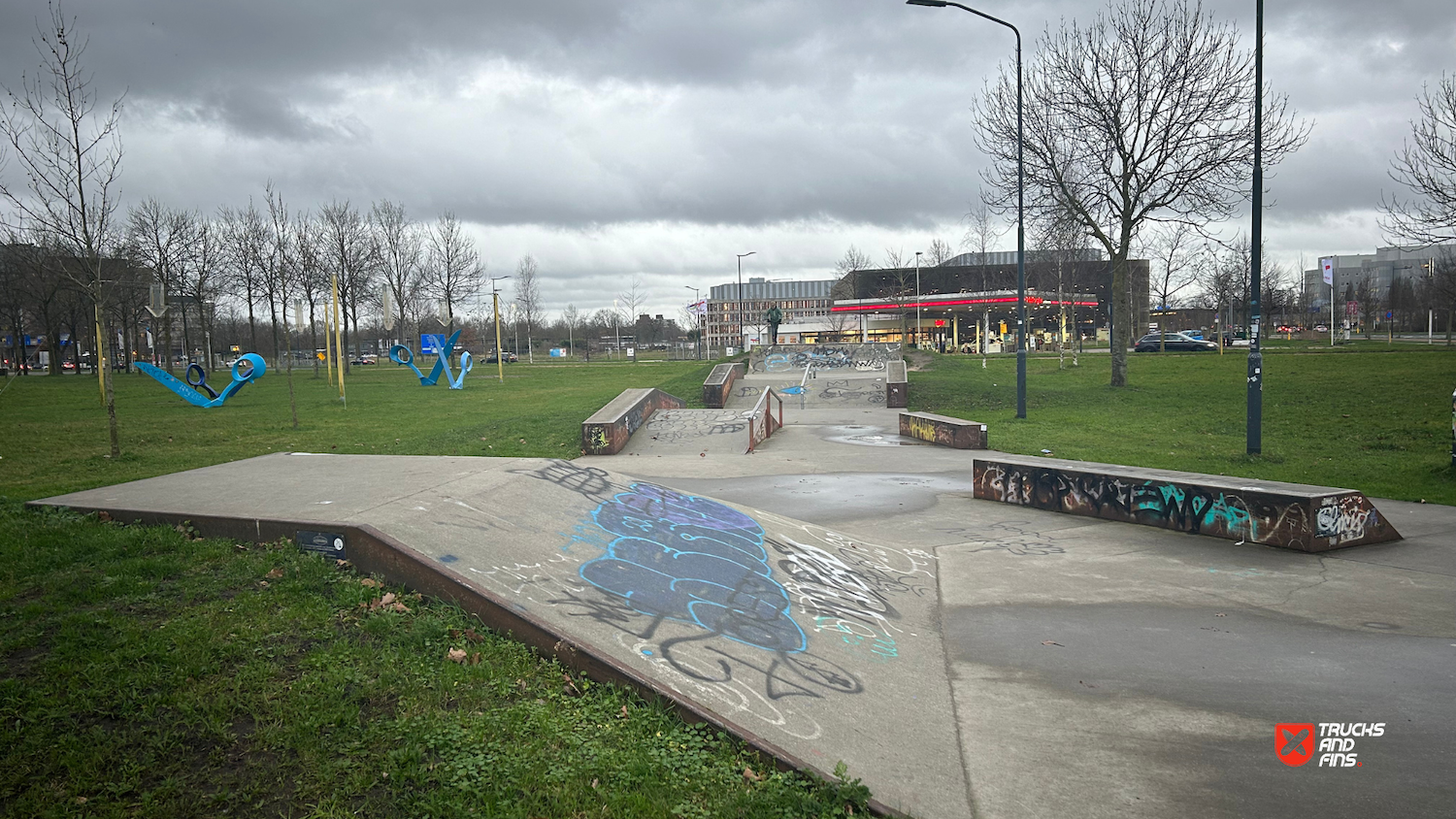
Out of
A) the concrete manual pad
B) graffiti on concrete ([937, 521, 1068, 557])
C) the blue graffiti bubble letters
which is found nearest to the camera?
the concrete manual pad

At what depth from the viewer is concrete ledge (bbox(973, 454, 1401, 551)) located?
832cm

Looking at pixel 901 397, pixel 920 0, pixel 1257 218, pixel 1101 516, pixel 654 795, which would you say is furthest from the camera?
pixel 901 397

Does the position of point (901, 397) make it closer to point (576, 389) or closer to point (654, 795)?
point (576, 389)

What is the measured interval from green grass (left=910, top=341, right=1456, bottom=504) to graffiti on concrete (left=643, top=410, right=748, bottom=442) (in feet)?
19.6

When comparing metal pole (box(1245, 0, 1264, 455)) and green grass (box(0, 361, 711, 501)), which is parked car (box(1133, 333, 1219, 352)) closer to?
green grass (box(0, 361, 711, 501))

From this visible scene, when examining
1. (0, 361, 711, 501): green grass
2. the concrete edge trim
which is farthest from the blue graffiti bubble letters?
(0, 361, 711, 501): green grass

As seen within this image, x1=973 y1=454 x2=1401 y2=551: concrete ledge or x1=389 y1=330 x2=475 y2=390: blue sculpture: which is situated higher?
x1=389 y1=330 x2=475 y2=390: blue sculpture

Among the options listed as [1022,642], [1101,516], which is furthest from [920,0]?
[1022,642]

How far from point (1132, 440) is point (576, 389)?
20.1m

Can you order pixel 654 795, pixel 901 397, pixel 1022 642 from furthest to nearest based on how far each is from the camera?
pixel 901 397
pixel 1022 642
pixel 654 795

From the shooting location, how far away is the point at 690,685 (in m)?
4.69

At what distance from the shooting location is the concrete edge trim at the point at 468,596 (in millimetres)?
4289

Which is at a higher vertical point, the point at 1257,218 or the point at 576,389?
the point at 1257,218

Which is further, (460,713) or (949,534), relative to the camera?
(949,534)
